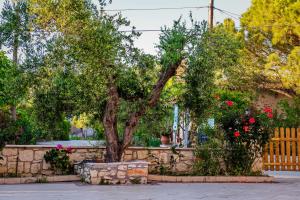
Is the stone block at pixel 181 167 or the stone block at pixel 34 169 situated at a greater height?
the stone block at pixel 181 167

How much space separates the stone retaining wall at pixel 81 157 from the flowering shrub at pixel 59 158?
0.17 m

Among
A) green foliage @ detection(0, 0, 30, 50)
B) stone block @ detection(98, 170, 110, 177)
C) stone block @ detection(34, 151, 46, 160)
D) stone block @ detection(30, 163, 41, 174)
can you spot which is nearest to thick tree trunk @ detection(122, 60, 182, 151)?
stone block @ detection(98, 170, 110, 177)

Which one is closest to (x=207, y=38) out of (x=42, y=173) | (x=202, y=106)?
(x=202, y=106)

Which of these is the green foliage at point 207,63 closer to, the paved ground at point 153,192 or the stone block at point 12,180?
the paved ground at point 153,192

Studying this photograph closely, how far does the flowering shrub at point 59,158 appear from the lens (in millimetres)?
12812

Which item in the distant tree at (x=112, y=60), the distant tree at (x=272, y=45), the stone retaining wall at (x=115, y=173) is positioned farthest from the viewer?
the distant tree at (x=272, y=45)

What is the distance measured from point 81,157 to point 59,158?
68cm

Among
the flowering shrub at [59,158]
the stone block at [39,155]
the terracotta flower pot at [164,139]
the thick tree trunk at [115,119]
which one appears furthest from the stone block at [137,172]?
the terracotta flower pot at [164,139]

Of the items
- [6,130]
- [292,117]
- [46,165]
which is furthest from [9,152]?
[292,117]

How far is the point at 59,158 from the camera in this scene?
1280 centimetres

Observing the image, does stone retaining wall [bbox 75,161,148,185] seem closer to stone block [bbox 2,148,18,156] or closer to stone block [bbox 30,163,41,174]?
stone block [bbox 30,163,41,174]

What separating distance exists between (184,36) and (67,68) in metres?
2.82

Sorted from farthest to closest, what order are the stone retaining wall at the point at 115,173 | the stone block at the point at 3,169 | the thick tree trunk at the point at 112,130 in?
the stone block at the point at 3,169 → the thick tree trunk at the point at 112,130 → the stone retaining wall at the point at 115,173

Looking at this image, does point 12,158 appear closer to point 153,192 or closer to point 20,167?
point 20,167
